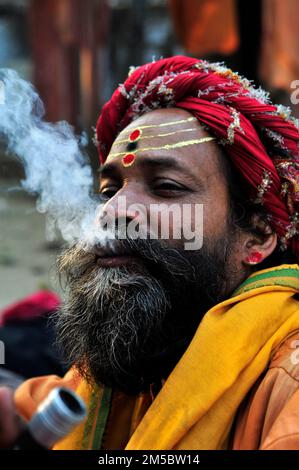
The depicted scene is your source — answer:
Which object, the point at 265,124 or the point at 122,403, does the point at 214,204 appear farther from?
the point at 122,403

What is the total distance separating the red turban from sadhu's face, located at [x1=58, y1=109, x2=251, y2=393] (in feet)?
0.26

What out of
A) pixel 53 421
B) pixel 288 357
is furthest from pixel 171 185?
pixel 53 421

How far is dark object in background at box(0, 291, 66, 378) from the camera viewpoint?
160 inches

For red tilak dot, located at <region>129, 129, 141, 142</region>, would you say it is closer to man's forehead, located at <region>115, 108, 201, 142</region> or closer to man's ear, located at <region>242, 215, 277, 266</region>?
man's forehead, located at <region>115, 108, 201, 142</region>

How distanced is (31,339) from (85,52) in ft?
14.9

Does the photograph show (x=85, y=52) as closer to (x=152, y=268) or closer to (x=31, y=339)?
(x=31, y=339)

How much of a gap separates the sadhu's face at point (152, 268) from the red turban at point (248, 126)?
8cm

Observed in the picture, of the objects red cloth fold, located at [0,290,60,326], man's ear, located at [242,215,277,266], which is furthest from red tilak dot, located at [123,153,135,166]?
red cloth fold, located at [0,290,60,326]

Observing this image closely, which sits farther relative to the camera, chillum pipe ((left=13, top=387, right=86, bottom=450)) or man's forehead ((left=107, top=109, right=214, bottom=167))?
man's forehead ((left=107, top=109, right=214, bottom=167))

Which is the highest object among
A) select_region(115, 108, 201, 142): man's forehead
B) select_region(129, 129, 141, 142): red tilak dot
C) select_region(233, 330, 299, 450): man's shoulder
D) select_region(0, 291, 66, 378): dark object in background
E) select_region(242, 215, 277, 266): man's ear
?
select_region(115, 108, 201, 142): man's forehead

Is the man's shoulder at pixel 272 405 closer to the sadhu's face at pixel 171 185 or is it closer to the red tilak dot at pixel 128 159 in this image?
the sadhu's face at pixel 171 185

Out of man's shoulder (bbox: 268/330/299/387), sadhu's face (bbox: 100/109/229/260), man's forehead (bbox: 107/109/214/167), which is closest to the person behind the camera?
man's shoulder (bbox: 268/330/299/387)

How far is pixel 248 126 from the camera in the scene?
2.54 metres
